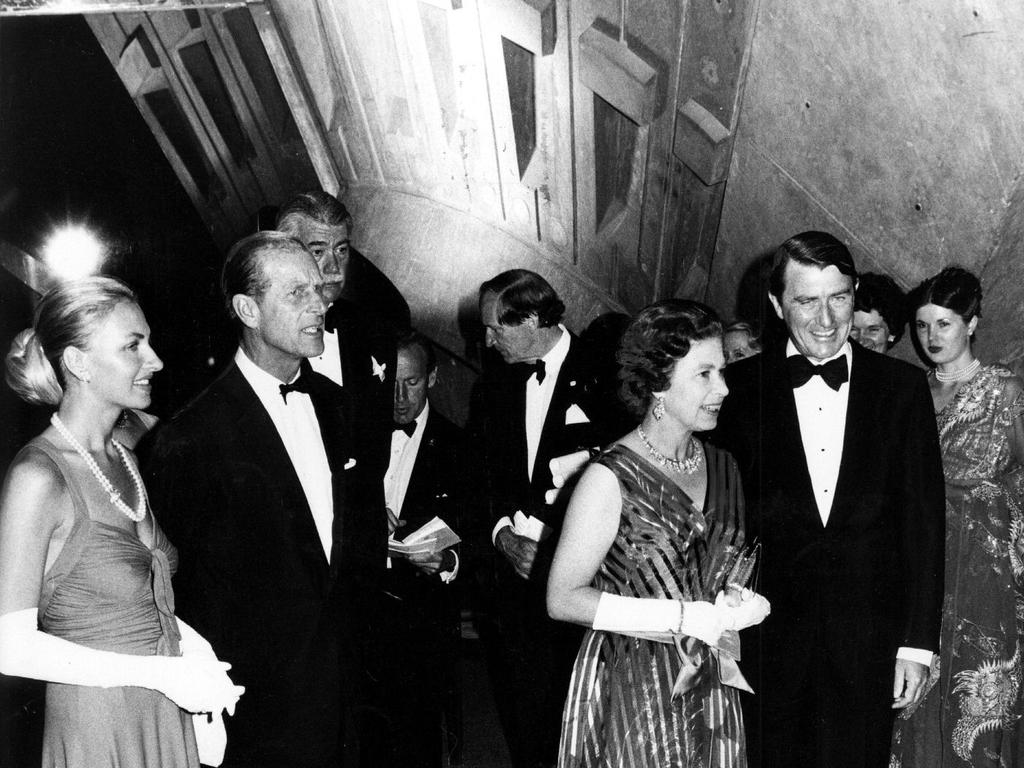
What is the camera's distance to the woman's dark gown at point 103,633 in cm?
215

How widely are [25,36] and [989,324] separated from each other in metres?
3.68

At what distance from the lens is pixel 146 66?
4.05 meters

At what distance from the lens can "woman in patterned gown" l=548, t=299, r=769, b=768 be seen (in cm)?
229

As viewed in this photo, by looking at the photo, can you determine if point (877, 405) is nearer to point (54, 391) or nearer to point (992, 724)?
point (992, 724)

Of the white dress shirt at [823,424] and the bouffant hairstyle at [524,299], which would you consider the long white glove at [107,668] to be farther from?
the bouffant hairstyle at [524,299]

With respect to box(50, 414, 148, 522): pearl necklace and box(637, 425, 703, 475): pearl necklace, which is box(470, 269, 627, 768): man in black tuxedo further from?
box(50, 414, 148, 522): pearl necklace

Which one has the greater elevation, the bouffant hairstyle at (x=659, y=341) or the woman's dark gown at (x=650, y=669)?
the bouffant hairstyle at (x=659, y=341)

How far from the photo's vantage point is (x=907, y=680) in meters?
2.68

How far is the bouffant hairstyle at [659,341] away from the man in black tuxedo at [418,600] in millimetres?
1349

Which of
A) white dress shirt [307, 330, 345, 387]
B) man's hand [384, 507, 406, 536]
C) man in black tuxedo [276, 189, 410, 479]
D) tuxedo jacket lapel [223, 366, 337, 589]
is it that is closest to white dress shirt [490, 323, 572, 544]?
man's hand [384, 507, 406, 536]

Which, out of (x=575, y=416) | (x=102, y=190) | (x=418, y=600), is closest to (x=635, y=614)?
(x=575, y=416)

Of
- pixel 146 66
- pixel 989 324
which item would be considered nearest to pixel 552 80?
pixel 146 66

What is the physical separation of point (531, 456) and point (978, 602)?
5.21 ft

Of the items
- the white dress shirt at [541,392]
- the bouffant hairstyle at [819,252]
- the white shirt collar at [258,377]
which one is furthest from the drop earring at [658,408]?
the white dress shirt at [541,392]
